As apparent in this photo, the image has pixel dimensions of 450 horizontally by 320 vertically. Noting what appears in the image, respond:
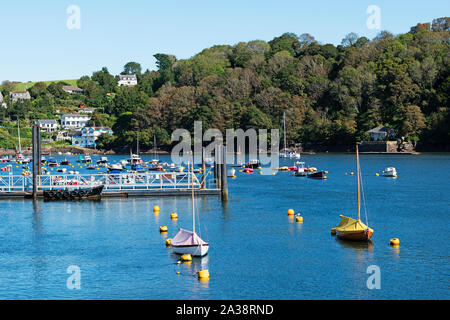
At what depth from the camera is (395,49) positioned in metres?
184

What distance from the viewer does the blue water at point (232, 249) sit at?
114 feet

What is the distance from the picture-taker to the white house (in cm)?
16738

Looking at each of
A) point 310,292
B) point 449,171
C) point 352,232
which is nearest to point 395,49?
point 449,171

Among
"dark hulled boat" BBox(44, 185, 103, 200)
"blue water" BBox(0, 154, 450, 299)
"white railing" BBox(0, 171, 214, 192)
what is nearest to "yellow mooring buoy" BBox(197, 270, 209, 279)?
"blue water" BBox(0, 154, 450, 299)

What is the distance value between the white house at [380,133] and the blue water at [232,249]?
92976 mm

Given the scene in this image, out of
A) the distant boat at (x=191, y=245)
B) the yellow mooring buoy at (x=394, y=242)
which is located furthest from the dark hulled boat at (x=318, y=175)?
the distant boat at (x=191, y=245)

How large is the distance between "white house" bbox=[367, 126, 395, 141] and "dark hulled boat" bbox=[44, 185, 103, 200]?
11496 cm

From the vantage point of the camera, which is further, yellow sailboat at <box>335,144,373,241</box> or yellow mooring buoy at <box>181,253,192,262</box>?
yellow sailboat at <box>335,144,373,241</box>

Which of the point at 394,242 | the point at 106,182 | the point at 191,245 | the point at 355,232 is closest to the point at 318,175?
the point at 106,182

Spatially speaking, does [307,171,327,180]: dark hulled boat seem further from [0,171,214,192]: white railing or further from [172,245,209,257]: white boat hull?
[172,245,209,257]: white boat hull

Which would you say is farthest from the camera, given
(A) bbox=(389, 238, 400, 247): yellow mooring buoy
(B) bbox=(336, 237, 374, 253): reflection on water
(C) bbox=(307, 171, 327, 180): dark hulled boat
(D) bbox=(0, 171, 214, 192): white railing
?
(C) bbox=(307, 171, 327, 180): dark hulled boat

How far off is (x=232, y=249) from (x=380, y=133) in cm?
13170

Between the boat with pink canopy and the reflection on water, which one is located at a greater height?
the boat with pink canopy
